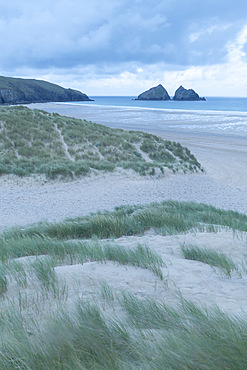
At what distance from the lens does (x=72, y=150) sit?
1769 centimetres

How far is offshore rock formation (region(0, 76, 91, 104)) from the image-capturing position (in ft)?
352

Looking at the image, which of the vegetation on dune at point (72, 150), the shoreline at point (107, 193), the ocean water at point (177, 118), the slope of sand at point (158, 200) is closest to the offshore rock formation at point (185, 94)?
the ocean water at point (177, 118)

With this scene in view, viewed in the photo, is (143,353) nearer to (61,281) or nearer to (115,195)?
(61,281)

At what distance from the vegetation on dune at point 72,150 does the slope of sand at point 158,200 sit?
91cm

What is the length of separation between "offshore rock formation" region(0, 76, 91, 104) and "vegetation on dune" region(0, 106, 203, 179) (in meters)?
92.8

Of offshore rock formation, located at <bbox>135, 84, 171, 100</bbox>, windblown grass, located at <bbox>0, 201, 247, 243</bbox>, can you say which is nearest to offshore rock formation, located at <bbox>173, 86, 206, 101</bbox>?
offshore rock formation, located at <bbox>135, 84, 171, 100</bbox>

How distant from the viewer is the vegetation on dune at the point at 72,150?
13.9 m

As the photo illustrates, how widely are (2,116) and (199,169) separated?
1508cm

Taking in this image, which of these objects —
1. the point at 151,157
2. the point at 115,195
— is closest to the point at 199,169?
the point at 151,157

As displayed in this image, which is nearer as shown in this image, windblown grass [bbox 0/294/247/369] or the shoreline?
windblown grass [bbox 0/294/247/369]

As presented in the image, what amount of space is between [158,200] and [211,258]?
7.12 metres

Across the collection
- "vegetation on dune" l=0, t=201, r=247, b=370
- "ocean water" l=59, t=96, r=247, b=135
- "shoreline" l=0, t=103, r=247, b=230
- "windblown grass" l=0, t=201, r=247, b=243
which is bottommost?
"shoreline" l=0, t=103, r=247, b=230

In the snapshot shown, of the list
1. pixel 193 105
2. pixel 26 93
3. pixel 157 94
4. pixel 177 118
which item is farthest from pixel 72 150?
pixel 157 94

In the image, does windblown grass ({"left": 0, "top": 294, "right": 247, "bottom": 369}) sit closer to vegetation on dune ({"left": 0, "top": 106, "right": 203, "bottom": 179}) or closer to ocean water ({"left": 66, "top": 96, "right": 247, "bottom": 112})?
vegetation on dune ({"left": 0, "top": 106, "right": 203, "bottom": 179})
